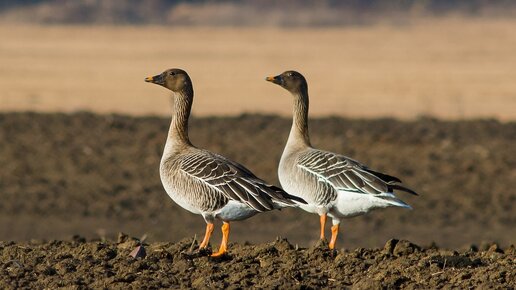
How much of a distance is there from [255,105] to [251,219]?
68.4 ft

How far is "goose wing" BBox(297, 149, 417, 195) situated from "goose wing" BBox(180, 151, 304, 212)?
0.88 meters

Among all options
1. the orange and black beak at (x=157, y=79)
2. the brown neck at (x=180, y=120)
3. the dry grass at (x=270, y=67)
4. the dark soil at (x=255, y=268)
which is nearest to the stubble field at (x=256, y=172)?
the dark soil at (x=255, y=268)

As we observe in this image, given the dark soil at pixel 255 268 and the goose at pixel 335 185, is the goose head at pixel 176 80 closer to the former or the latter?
the goose at pixel 335 185

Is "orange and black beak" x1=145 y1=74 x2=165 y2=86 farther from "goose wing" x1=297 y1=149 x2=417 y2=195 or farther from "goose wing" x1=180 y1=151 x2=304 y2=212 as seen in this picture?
"goose wing" x1=297 y1=149 x2=417 y2=195

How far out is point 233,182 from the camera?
10.3 m

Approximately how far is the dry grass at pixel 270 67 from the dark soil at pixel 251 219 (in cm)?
1098

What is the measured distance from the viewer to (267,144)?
72.1 ft

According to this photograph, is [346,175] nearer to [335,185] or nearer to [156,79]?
[335,185]

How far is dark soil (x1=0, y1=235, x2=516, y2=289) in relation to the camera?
8.93m

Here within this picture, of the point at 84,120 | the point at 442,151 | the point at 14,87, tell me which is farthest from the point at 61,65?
the point at 442,151

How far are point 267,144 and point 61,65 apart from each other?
1485 inches

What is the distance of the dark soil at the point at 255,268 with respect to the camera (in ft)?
29.3

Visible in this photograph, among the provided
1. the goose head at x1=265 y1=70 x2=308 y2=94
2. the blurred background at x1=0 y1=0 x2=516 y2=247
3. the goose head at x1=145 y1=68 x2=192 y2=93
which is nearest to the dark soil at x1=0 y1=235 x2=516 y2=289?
the goose head at x1=145 y1=68 x2=192 y2=93

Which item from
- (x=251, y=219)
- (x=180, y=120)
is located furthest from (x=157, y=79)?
(x=251, y=219)
